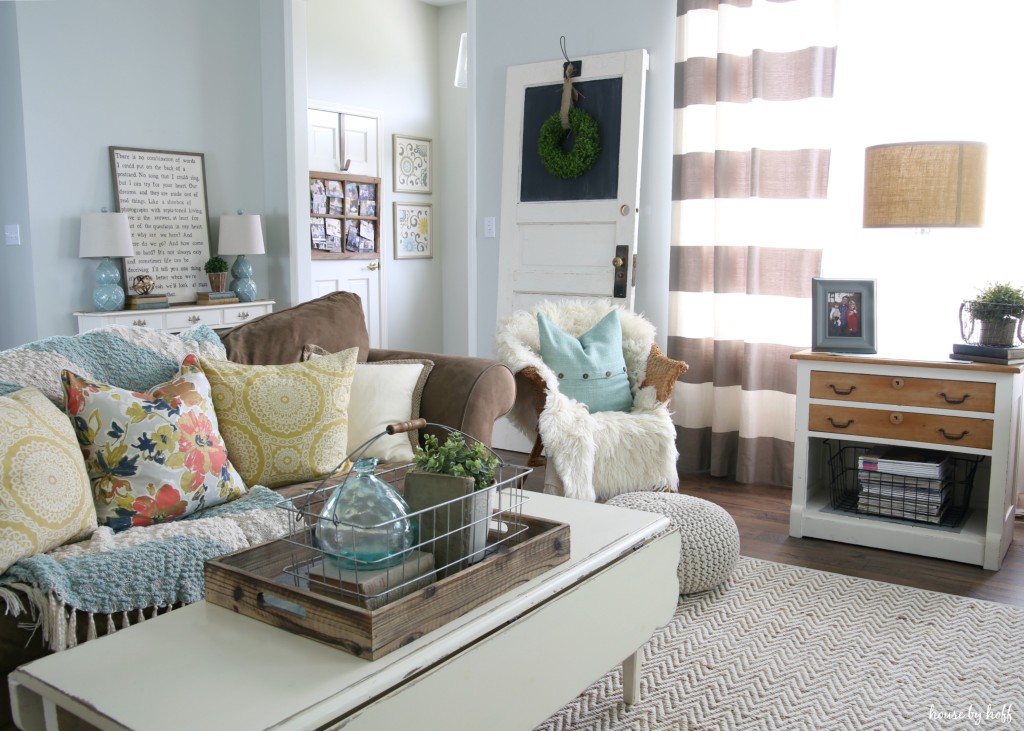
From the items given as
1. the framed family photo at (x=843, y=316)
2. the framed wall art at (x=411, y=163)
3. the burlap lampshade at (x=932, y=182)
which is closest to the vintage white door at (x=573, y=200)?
the framed family photo at (x=843, y=316)

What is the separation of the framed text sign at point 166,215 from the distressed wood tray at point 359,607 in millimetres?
3472

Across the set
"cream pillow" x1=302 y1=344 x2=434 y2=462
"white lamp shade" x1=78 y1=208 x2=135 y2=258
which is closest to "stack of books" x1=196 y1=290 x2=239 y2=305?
"white lamp shade" x1=78 y1=208 x2=135 y2=258

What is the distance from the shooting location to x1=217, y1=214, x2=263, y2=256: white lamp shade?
15.4 feet

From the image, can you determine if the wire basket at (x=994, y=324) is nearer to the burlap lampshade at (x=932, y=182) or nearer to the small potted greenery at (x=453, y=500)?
the burlap lampshade at (x=932, y=182)

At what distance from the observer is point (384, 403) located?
254 centimetres

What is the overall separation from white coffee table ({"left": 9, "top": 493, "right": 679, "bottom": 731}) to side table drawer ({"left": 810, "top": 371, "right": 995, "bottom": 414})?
164cm

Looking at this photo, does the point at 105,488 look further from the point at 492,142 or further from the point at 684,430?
the point at 492,142

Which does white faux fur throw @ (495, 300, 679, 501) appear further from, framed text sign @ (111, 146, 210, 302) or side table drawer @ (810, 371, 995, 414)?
framed text sign @ (111, 146, 210, 302)

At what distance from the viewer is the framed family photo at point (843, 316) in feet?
10.0

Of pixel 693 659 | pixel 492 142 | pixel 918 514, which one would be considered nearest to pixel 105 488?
pixel 693 659

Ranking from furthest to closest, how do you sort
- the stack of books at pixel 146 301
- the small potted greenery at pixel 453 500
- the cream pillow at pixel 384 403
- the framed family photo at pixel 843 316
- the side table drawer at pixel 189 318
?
1. the side table drawer at pixel 189 318
2. the stack of books at pixel 146 301
3. the framed family photo at pixel 843 316
4. the cream pillow at pixel 384 403
5. the small potted greenery at pixel 453 500

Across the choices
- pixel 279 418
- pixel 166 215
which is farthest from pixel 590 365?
pixel 166 215

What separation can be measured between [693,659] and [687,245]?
2.07 metres

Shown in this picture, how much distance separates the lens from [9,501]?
166 cm
